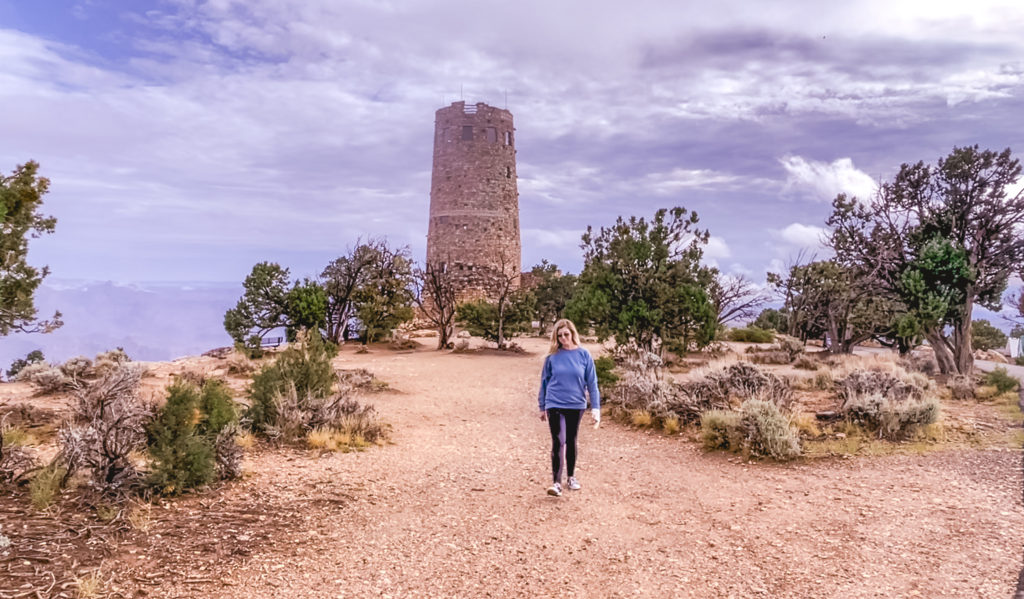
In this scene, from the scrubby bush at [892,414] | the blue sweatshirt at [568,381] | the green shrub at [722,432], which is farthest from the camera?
the scrubby bush at [892,414]

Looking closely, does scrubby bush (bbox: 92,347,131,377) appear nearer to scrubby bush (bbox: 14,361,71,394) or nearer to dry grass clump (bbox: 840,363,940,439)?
scrubby bush (bbox: 14,361,71,394)

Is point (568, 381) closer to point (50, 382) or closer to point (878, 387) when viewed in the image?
point (878, 387)

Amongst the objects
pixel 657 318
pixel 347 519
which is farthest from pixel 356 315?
pixel 347 519

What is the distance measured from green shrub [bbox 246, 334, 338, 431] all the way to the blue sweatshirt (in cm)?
473

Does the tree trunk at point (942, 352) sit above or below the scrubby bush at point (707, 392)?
above

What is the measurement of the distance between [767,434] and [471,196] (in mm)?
32269

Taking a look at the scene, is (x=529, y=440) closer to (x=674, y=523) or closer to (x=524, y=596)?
(x=674, y=523)

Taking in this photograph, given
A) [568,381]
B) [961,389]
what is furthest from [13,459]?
[961,389]

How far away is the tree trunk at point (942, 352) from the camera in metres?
17.8

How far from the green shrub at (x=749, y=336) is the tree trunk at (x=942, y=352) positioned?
14.0 meters

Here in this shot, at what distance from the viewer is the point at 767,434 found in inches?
331

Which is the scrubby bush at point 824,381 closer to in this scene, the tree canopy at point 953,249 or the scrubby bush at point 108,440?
the tree canopy at point 953,249

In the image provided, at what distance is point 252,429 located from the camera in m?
9.37

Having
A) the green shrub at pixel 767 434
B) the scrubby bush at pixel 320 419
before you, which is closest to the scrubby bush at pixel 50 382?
the scrubby bush at pixel 320 419
